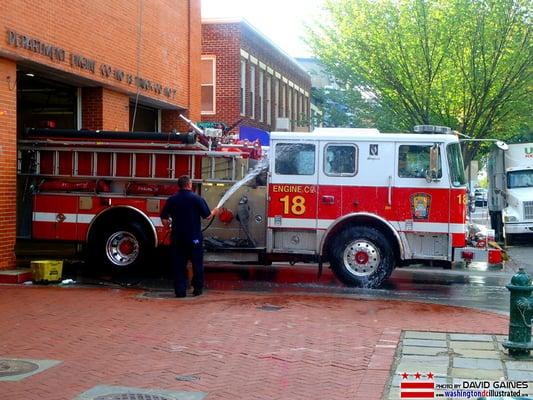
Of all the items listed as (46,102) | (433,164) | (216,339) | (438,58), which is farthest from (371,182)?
(438,58)

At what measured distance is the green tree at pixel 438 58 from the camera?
68.0 ft

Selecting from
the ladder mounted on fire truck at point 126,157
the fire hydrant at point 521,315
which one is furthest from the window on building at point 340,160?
the fire hydrant at point 521,315

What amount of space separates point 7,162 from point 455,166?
294 inches

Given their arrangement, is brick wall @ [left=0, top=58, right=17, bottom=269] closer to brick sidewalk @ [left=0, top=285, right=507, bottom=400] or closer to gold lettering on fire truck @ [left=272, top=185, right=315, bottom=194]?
brick sidewalk @ [left=0, top=285, right=507, bottom=400]

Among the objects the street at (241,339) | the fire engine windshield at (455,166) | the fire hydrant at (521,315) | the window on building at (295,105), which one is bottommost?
the street at (241,339)

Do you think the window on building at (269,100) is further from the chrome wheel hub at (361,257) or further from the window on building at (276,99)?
the chrome wheel hub at (361,257)

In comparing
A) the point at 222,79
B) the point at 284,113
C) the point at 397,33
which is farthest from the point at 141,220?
the point at 284,113

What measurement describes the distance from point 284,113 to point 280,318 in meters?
26.9

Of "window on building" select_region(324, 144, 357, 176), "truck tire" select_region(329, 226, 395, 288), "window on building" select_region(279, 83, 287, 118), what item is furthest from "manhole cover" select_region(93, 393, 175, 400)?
"window on building" select_region(279, 83, 287, 118)

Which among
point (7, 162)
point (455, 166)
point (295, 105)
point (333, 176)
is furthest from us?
point (295, 105)

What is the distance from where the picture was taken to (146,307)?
988 centimetres

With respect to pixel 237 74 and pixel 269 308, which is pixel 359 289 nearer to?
pixel 269 308

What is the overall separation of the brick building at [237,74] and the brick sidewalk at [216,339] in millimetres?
15135

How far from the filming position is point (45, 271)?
11.9 m
